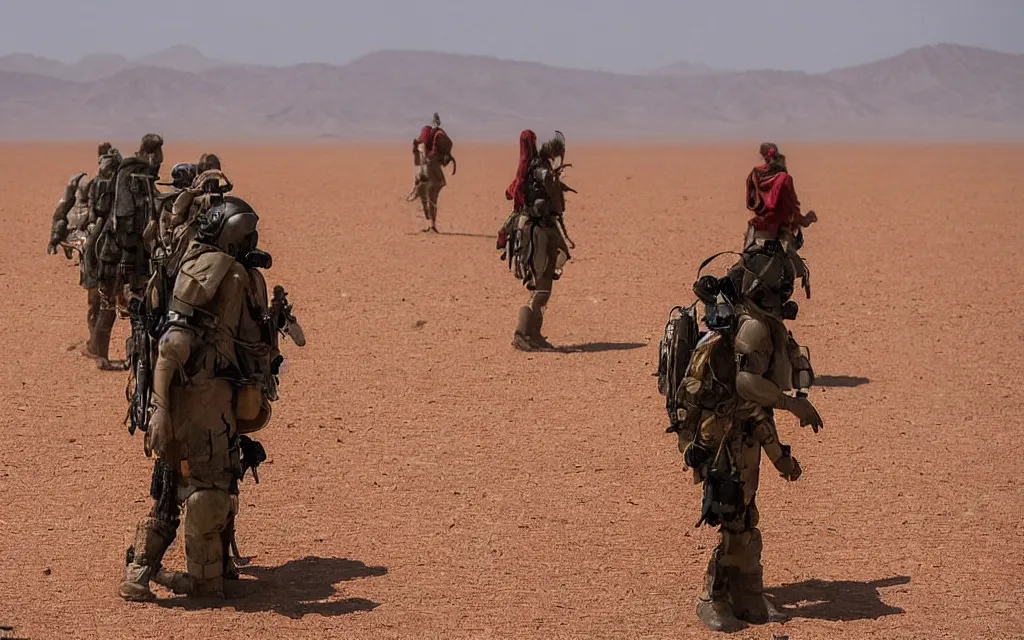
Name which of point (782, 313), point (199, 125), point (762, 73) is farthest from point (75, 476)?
point (762, 73)

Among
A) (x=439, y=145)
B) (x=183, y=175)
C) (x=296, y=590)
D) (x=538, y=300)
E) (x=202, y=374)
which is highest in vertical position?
(x=439, y=145)

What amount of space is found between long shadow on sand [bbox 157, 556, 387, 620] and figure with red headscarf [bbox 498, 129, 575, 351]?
6.20 metres

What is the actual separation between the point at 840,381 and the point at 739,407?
20.4 feet

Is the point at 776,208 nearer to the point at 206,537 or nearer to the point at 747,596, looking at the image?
the point at 747,596

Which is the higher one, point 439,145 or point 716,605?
point 439,145

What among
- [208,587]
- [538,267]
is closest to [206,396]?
[208,587]

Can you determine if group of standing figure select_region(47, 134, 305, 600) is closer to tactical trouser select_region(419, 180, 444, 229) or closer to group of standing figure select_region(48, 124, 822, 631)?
group of standing figure select_region(48, 124, 822, 631)

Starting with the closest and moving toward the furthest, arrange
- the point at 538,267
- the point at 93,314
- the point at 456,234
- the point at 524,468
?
1. the point at 524,468
2. the point at 93,314
3. the point at 538,267
4. the point at 456,234

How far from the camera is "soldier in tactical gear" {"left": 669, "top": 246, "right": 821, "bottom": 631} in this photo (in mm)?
7320

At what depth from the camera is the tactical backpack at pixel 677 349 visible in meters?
7.46

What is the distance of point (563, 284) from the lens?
18.8 m

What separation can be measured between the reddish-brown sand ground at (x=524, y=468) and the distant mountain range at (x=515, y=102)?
119635 millimetres

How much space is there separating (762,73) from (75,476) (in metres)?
196

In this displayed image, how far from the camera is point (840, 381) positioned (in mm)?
13375
